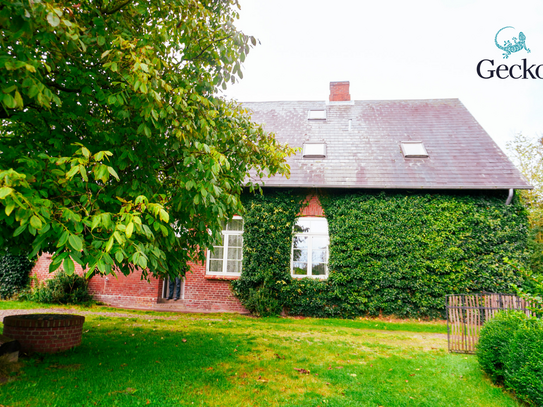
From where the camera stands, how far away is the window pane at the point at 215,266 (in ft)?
37.8

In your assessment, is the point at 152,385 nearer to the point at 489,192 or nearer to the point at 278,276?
the point at 278,276

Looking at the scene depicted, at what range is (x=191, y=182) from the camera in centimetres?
369

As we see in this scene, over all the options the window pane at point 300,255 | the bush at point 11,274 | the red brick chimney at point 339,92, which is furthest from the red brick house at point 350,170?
the red brick chimney at point 339,92

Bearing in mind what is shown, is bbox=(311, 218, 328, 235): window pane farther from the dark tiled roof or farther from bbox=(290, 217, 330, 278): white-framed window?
the dark tiled roof

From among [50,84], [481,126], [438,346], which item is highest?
[481,126]

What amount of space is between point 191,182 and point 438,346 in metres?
6.60

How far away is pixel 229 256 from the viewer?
11531 mm

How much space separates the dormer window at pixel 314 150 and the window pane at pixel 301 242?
9.74 feet

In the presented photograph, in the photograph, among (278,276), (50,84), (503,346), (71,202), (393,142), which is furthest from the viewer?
(393,142)

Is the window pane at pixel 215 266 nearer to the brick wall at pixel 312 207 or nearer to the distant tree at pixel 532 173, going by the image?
the brick wall at pixel 312 207

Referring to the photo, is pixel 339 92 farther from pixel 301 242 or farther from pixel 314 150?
pixel 301 242

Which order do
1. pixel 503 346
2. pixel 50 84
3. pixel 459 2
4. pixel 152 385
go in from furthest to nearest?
1. pixel 459 2
2. pixel 503 346
3. pixel 152 385
4. pixel 50 84

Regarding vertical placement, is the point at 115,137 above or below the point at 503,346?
above

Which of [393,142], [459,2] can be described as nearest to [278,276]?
[393,142]
